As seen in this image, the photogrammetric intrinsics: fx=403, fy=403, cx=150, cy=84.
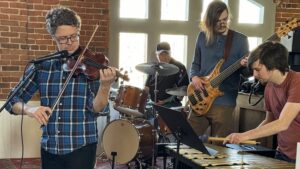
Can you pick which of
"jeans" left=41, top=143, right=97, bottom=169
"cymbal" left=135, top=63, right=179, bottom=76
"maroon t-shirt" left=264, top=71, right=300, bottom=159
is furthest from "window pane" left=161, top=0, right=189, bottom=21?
"jeans" left=41, top=143, right=97, bottom=169

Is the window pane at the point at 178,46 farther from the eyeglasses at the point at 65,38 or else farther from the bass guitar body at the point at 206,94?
the eyeglasses at the point at 65,38

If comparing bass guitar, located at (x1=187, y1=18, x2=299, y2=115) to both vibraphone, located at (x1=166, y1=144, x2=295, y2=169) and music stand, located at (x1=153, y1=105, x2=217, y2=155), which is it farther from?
music stand, located at (x1=153, y1=105, x2=217, y2=155)

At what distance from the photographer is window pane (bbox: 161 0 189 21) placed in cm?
595

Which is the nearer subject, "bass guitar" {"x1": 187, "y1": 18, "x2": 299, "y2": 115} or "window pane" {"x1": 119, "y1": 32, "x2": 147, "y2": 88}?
"bass guitar" {"x1": 187, "y1": 18, "x2": 299, "y2": 115}

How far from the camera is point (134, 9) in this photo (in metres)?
5.86

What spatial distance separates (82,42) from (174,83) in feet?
4.38

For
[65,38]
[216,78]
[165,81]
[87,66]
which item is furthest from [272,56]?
[165,81]

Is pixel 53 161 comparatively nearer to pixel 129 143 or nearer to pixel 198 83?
pixel 198 83

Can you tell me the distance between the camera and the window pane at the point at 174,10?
595cm

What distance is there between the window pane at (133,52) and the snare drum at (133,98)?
1129 mm

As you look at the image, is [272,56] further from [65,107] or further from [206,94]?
[65,107]

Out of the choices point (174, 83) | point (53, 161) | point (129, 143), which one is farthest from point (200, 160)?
point (174, 83)

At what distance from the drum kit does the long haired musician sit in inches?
45.9

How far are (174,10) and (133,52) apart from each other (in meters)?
0.90
